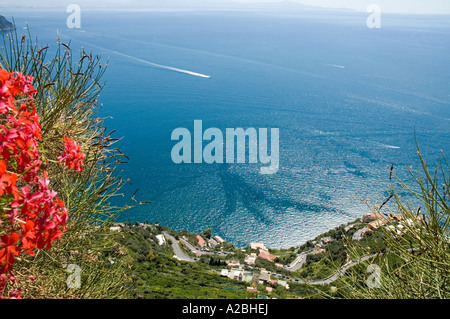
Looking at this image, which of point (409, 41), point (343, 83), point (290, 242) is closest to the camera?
point (290, 242)

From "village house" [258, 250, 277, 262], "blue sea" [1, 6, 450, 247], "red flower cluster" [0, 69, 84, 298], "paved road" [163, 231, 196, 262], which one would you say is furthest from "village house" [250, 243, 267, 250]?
"red flower cluster" [0, 69, 84, 298]

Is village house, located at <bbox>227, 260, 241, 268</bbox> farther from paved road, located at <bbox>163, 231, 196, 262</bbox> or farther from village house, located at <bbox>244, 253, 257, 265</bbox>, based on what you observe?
paved road, located at <bbox>163, 231, 196, 262</bbox>

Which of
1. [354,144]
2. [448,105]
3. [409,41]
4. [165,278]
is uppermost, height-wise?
[409,41]

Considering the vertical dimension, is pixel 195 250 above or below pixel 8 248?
below

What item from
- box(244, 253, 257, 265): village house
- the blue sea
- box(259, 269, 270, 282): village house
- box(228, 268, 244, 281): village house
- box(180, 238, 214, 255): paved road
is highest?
the blue sea

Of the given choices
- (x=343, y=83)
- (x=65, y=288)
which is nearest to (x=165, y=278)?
(x=65, y=288)

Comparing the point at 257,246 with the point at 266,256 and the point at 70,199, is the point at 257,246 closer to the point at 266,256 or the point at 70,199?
the point at 266,256

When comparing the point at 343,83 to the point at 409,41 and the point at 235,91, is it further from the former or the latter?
the point at 409,41

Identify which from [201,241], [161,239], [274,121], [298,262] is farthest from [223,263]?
[274,121]
